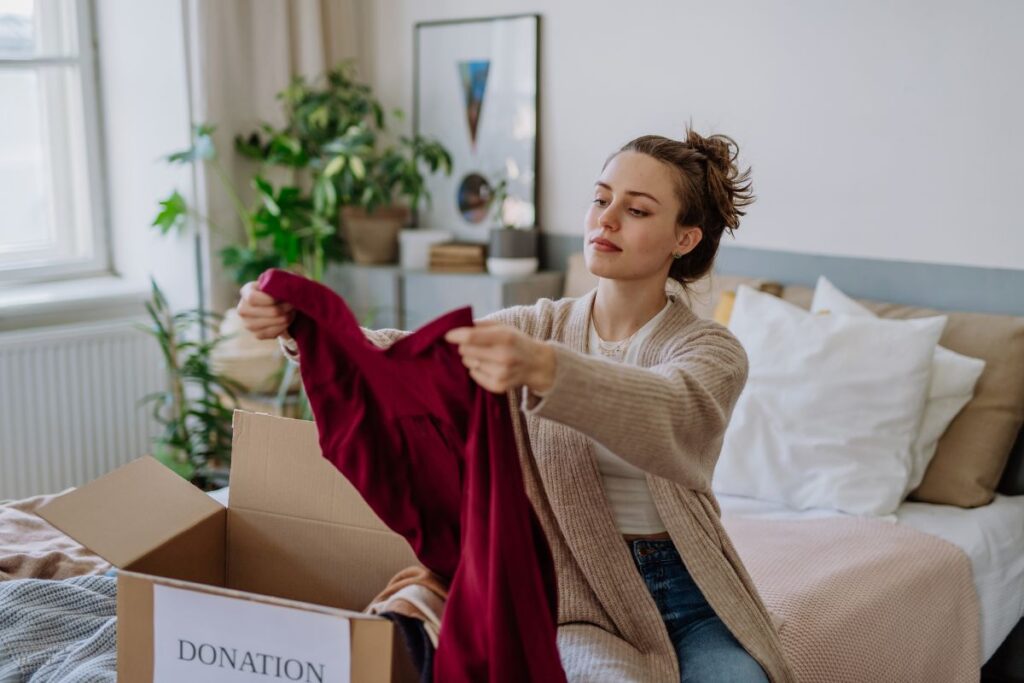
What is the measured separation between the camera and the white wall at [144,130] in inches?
146

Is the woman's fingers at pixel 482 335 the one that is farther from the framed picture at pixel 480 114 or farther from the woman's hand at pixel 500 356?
the framed picture at pixel 480 114

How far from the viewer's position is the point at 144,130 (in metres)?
3.82

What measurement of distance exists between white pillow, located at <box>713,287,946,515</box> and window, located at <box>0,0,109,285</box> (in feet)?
8.04

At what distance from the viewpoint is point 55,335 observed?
11.6 feet

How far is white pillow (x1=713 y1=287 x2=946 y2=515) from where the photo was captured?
8.27ft

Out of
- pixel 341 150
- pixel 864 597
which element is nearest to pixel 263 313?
pixel 864 597

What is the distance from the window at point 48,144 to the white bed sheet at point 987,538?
251 centimetres

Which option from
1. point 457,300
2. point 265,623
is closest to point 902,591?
point 265,623

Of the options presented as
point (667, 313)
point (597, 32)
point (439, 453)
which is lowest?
point (439, 453)

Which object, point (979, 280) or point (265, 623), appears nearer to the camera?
point (265, 623)

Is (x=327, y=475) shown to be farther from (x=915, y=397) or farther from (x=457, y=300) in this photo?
(x=457, y=300)

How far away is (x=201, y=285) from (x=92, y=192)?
1.73 feet

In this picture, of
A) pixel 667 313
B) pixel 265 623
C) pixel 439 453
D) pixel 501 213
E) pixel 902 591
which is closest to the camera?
pixel 265 623

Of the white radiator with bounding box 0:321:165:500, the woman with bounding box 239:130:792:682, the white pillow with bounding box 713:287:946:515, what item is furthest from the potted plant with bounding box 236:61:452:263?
the woman with bounding box 239:130:792:682
